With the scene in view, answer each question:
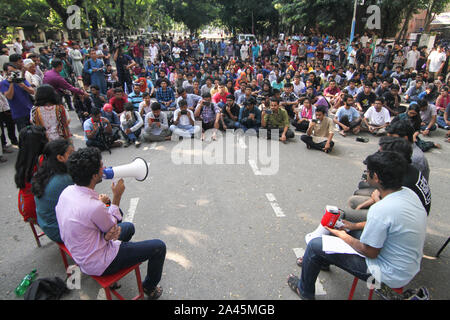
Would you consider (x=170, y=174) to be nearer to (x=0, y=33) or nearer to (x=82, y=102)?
(x=82, y=102)

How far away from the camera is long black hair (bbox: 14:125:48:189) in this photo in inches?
121

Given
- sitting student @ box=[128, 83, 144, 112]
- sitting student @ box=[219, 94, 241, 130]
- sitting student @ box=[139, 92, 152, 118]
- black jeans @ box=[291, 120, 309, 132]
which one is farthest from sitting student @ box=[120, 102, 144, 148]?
black jeans @ box=[291, 120, 309, 132]

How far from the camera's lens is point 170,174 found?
554 cm

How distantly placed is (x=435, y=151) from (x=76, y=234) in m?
7.48

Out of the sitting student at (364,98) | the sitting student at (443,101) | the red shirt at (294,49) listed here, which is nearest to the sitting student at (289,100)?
the sitting student at (364,98)

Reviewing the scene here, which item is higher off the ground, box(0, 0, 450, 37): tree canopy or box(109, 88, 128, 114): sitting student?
box(0, 0, 450, 37): tree canopy

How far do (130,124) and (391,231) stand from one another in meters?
6.33

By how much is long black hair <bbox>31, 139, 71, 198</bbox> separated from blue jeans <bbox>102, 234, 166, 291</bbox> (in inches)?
38.5

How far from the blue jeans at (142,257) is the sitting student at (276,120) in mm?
5286

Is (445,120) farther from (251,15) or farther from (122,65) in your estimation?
(251,15)

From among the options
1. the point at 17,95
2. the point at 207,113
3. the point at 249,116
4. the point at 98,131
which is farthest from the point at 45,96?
the point at 249,116

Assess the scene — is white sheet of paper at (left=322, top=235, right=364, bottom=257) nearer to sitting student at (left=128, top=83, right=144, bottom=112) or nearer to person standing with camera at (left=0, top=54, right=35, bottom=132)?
person standing with camera at (left=0, top=54, right=35, bottom=132)

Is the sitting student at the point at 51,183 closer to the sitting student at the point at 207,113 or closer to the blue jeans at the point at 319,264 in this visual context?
the blue jeans at the point at 319,264

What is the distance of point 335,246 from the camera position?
2.50 meters
